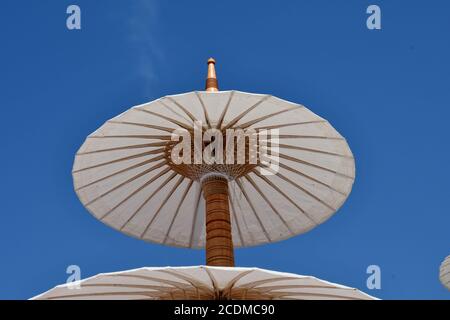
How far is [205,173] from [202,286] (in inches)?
290

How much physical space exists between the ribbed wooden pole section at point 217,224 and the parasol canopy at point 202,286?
2.85 m

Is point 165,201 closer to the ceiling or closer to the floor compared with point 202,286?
closer to the ceiling

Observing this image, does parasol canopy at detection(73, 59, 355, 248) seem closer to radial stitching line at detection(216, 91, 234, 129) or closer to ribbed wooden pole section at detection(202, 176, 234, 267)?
radial stitching line at detection(216, 91, 234, 129)

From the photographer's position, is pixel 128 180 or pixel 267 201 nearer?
pixel 128 180

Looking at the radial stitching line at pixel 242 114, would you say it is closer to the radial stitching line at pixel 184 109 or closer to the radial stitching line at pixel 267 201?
the radial stitching line at pixel 184 109

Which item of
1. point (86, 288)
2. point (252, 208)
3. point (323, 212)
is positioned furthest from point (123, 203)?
point (86, 288)

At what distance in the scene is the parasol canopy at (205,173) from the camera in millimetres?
26297

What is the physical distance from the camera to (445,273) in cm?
4291

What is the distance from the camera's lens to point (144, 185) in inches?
1212

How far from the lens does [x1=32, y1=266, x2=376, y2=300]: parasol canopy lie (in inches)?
775

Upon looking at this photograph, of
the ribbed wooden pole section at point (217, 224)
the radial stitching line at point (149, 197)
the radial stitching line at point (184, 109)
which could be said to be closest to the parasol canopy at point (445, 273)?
the radial stitching line at point (149, 197)

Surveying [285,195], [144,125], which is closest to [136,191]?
[144,125]

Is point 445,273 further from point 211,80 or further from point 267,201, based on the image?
point 211,80
